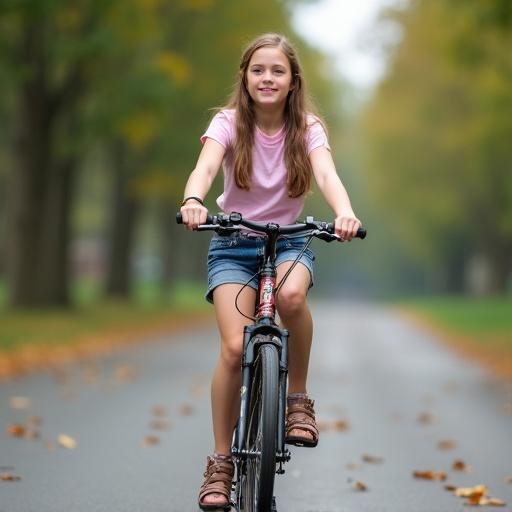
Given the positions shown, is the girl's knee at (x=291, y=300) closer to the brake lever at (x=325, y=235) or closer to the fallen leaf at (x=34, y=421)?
the brake lever at (x=325, y=235)

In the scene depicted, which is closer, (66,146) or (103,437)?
(103,437)

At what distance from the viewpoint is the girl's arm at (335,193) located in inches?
170

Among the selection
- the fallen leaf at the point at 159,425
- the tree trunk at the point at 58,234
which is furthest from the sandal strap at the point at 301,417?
the tree trunk at the point at 58,234

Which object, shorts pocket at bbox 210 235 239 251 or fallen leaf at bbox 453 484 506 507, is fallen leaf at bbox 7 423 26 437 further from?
shorts pocket at bbox 210 235 239 251

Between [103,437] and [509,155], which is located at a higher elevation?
[509,155]

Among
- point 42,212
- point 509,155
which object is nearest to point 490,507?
point 42,212

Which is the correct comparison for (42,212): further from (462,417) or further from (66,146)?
(462,417)

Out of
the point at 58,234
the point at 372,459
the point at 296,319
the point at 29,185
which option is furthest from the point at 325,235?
the point at 58,234

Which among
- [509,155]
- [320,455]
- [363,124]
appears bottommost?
[320,455]

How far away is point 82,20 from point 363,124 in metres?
28.4

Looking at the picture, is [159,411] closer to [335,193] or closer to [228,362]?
[228,362]

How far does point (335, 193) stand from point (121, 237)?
83.0ft

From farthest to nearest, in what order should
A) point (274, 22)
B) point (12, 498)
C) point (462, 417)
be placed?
point (274, 22)
point (462, 417)
point (12, 498)

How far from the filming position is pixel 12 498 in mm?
5328
